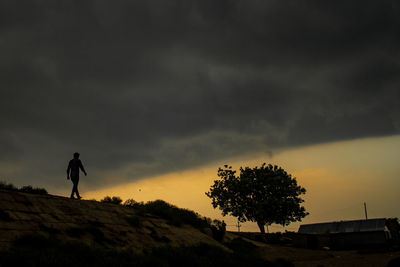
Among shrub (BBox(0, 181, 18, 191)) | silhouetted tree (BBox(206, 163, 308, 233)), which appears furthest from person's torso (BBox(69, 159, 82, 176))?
silhouetted tree (BBox(206, 163, 308, 233))

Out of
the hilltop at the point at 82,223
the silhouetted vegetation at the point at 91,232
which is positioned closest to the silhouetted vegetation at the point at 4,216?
the hilltop at the point at 82,223

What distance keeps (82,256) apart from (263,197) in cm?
3938

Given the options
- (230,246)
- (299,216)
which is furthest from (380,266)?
(299,216)

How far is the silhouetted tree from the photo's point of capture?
44438 millimetres

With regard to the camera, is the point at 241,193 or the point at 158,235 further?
the point at 241,193

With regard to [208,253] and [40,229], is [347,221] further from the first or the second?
[40,229]

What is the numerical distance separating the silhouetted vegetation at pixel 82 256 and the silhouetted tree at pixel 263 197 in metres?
32.9

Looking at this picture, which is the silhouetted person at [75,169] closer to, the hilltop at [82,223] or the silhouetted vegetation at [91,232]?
the hilltop at [82,223]

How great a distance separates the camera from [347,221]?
159ft

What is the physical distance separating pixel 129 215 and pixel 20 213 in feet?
18.8

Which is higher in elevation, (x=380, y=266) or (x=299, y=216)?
(x=299, y=216)

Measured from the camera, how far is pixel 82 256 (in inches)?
336

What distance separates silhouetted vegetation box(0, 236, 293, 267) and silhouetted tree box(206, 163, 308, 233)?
108 feet

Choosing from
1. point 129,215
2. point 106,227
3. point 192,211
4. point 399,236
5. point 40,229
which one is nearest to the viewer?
point 40,229
